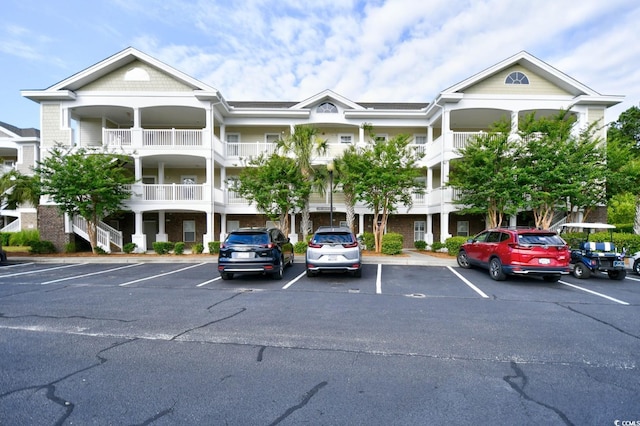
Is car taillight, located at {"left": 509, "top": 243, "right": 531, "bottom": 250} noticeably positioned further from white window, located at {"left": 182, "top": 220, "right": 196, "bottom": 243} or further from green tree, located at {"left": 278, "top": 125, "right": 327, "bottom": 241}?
white window, located at {"left": 182, "top": 220, "right": 196, "bottom": 243}

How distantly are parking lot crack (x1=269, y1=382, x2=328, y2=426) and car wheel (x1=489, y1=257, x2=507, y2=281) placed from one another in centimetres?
858

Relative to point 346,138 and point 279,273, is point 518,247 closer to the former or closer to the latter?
point 279,273

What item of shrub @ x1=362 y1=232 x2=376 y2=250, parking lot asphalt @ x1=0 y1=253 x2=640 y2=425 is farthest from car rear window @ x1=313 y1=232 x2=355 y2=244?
shrub @ x1=362 y1=232 x2=376 y2=250

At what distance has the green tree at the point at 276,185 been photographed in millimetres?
16047

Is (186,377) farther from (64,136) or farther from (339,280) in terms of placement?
(64,136)

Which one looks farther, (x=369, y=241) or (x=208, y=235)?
(x=208, y=235)

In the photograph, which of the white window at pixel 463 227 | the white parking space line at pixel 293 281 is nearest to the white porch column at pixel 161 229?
the white parking space line at pixel 293 281

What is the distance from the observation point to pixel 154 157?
60.5 ft

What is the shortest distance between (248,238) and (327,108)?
46.6 feet

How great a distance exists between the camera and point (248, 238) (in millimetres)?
9641

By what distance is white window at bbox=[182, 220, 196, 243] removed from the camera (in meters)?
20.9

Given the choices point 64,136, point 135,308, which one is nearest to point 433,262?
point 135,308

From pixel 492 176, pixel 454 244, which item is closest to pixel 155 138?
pixel 454 244

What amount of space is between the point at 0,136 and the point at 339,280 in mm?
35141
